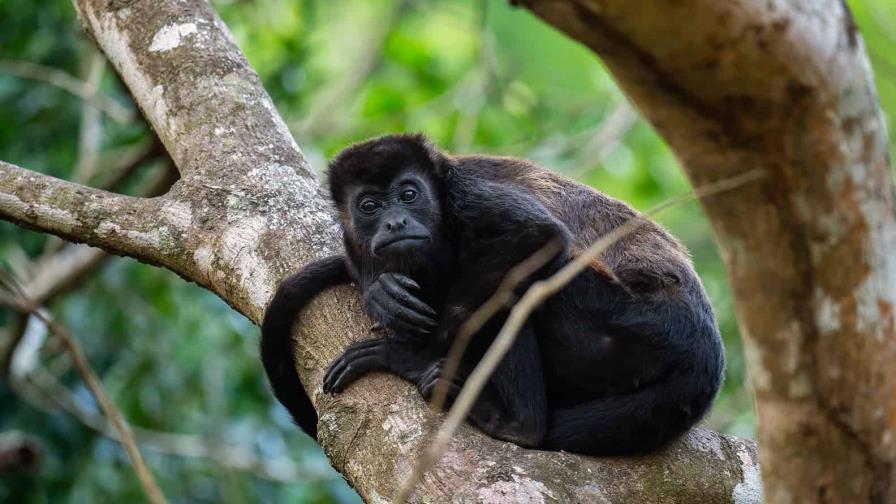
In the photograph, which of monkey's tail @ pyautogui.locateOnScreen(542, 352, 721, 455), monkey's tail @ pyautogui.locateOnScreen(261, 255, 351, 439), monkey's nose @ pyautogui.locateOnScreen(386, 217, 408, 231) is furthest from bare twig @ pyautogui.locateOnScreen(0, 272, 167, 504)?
monkey's tail @ pyautogui.locateOnScreen(542, 352, 721, 455)

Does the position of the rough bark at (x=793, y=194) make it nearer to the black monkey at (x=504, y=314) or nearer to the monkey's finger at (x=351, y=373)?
the black monkey at (x=504, y=314)

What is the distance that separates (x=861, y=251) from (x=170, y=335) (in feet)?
23.2

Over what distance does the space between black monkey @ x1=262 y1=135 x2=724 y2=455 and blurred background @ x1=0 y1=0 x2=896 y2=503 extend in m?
2.14

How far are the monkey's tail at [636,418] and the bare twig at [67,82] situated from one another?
4890 mm

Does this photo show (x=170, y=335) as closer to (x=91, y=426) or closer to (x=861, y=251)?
(x=91, y=426)

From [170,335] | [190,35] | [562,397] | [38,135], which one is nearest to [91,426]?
[170,335]

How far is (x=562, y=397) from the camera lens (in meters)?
4.20

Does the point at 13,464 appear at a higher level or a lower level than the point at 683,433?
higher

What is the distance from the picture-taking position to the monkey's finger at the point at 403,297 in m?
3.96

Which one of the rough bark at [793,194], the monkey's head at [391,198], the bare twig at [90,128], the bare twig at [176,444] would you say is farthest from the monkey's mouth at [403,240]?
the bare twig at [90,128]

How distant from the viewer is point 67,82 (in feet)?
24.9

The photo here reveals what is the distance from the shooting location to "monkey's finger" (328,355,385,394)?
3.58 m

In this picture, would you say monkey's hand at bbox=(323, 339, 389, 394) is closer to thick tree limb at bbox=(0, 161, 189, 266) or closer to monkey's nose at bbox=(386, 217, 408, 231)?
monkey's nose at bbox=(386, 217, 408, 231)

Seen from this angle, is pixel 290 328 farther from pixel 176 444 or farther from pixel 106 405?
pixel 176 444
